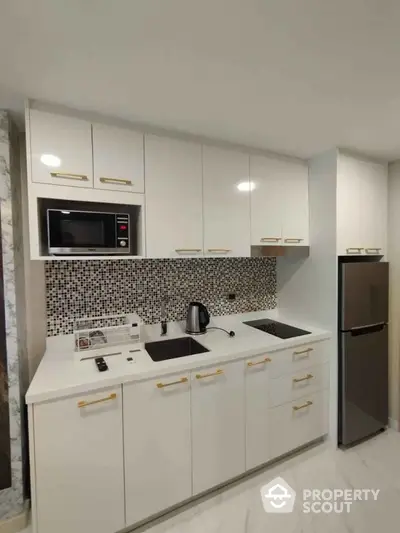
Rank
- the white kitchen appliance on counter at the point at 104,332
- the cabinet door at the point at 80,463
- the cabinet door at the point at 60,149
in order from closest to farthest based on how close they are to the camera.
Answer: the cabinet door at the point at 80,463
the cabinet door at the point at 60,149
the white kitchen appliance on counter at the point at 104,332

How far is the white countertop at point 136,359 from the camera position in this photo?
4.34 feet

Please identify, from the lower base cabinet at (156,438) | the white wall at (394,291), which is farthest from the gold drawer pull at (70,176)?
the white wall at (394,291)

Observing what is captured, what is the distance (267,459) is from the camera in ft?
6.18

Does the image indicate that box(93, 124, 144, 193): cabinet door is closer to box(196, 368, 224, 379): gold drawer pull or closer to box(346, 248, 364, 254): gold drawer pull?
box(196, 368, 224, 379): gold drawer pull

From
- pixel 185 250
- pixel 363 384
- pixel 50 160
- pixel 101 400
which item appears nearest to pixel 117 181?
pixel 50 160

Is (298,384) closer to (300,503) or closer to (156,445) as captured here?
(300,503)

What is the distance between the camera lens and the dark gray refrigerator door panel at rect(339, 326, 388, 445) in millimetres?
2098

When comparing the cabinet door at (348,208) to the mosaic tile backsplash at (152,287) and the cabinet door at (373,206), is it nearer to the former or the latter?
the cabinet door at (373,206)

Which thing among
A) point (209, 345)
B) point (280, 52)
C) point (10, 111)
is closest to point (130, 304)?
point (209, 345)

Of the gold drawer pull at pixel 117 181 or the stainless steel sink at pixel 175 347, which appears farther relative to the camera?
the stainless steel sink at pixel 175 347

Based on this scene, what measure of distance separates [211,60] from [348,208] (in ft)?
5.05

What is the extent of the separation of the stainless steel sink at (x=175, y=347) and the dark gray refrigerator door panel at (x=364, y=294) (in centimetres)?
113

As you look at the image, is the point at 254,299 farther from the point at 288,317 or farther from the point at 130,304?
the point at 130,304

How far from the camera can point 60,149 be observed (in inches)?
57.8
